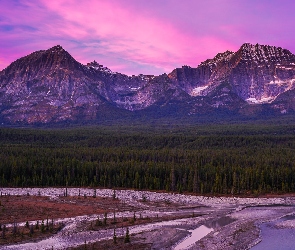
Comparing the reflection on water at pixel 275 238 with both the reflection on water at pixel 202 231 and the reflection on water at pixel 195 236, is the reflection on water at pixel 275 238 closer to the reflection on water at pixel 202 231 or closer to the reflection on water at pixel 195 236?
the reflection on water at pixel 202 231

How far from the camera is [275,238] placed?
6669 cm

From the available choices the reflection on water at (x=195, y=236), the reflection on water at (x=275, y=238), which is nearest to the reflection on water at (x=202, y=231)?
the reflection on water at (x=195, y=236)

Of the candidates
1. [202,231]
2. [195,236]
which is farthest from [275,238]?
[195,236]

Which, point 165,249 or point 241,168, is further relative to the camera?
point 241,168

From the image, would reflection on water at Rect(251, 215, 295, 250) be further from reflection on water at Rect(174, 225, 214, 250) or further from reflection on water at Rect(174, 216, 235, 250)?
reflection on water at Rect(174, 225, 214, 250)

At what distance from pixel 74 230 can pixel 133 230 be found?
9.37 m

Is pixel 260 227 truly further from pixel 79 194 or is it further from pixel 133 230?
pixel 79 194

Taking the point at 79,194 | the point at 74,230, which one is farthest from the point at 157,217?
the point at 79,194

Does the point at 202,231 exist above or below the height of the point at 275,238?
above

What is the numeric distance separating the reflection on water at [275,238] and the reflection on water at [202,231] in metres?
6.69

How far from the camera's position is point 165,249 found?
5978 centimetres

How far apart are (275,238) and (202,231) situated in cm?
1142

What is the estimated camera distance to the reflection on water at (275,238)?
2431 inches

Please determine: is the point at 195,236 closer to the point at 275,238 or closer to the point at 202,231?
the point at 202,231
